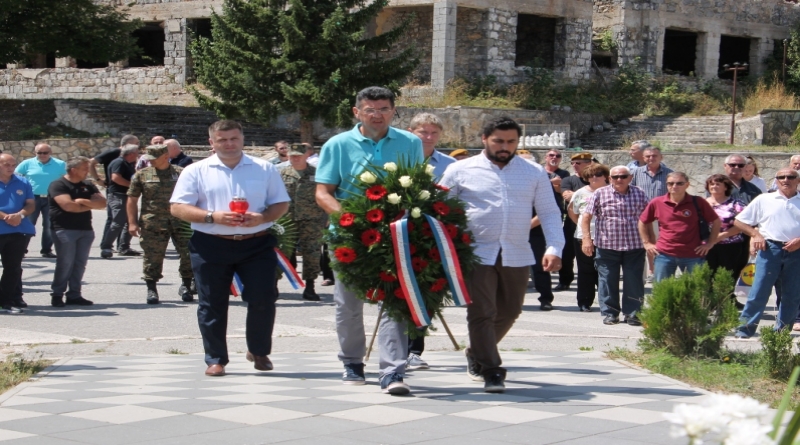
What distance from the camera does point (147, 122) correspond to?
30906 millimetres

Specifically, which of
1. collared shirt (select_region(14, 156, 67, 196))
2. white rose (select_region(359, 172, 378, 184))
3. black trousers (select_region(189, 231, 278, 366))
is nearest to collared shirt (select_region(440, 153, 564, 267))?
white rose (select_region(359, 172, 378, 184))

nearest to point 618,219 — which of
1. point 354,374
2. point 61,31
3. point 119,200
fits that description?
point 354,374

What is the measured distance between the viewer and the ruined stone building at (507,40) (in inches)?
1243

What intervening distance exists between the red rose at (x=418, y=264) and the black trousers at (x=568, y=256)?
7.92 m

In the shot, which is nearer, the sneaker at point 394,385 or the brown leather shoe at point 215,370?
the sneaker at point 394,385

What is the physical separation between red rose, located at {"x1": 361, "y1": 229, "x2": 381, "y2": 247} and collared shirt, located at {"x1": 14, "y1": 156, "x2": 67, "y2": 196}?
11285 millimetres

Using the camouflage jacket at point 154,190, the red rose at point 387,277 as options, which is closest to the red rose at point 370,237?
the red rose at point 387,277

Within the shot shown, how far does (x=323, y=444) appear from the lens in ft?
17.4

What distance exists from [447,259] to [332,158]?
3.62 ft

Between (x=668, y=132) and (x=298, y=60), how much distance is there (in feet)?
34.4

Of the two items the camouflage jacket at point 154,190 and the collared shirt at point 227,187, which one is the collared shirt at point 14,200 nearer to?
the camouflage jacket at point 154,190

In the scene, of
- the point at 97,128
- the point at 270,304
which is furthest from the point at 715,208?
the point at 97,128

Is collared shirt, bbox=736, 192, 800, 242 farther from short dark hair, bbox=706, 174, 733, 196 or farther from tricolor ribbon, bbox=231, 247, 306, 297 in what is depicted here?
tricolor ribbon, bbox=231, 247, 306, 297

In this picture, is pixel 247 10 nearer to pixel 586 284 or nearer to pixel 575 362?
pixel 586 284
